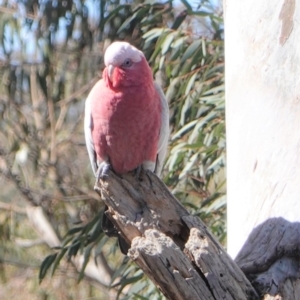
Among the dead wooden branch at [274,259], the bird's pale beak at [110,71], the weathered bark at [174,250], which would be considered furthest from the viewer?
the bird's pale beak at [110,71]

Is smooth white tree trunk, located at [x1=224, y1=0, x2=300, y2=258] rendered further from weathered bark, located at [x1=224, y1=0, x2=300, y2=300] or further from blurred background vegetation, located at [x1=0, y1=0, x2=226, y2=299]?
blurred background vegetation, located at [x1=0, y1=0, x2=226, y2=299]

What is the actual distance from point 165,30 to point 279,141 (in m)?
2.06

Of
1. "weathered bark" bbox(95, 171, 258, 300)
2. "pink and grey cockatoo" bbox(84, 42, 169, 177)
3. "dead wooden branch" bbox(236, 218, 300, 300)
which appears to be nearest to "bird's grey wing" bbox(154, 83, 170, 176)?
"pink and grey cockatoo" bbox(84, 42, 169, 177)

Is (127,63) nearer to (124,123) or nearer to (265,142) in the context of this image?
(124,123)

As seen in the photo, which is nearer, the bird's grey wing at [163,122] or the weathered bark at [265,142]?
the weathered bark at [265,142]

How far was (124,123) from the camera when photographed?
2.64 metres

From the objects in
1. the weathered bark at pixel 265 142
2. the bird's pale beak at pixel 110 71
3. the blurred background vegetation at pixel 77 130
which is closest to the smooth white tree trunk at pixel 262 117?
the weathered bark at pixel 265 142

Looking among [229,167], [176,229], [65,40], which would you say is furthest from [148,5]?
[176,229]

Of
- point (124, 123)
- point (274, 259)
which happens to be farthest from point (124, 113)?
point (274, 259)

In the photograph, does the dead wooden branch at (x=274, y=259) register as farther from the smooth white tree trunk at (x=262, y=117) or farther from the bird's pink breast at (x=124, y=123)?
the bird's pink breast at (x=124, y=123)

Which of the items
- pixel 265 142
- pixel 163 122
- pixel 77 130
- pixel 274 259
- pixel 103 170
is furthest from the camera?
pixel 77 130

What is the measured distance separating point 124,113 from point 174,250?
0.76 m

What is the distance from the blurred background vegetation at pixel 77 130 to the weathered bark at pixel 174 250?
1.59 m

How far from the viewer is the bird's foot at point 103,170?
2.44 metres
